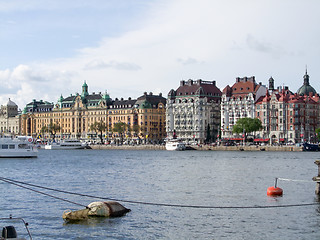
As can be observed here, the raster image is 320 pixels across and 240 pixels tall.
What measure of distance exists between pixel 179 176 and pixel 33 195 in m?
25.9

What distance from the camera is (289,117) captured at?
183 meters

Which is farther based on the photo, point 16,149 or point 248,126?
point 248,126

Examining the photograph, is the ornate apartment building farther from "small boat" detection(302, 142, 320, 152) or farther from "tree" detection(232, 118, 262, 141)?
"small boat" detection(302, 142, 320, 152)

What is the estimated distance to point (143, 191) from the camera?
51.4 m

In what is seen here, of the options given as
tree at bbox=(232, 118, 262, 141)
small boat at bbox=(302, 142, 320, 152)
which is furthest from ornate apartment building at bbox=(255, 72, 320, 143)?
small boat at bbox=(302, 142, 320, 152)

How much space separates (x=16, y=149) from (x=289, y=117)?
97.6 m

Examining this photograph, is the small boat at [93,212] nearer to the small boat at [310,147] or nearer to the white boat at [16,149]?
the white boat at [16,149]

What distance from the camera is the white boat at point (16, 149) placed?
11859 cm

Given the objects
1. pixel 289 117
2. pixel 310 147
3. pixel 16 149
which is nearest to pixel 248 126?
pixel 289 117

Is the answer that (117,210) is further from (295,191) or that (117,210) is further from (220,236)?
A: (295,191)

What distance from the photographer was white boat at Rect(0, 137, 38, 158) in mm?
118594

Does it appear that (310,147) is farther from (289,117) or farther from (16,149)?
(16,149)

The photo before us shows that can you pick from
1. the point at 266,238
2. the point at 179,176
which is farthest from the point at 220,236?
the point at 179,176

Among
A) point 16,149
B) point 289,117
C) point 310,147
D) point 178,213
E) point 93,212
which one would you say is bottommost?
point 178,213
